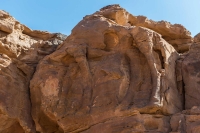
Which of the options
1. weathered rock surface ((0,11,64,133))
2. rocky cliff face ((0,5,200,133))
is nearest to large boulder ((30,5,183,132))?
rocky cliff face ((0,5,200,133))

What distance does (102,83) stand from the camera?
417 inches

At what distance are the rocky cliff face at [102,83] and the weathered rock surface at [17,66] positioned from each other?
0.03 m

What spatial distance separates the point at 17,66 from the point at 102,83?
2.67 meters

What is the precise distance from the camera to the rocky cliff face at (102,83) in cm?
975

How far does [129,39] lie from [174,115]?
2.39 meters

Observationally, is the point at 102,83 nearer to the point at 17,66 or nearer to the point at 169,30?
the point at 17,66

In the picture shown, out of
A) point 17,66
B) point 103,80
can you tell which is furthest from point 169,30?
point 17,66

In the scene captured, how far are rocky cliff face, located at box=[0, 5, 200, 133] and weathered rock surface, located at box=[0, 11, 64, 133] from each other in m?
0.03

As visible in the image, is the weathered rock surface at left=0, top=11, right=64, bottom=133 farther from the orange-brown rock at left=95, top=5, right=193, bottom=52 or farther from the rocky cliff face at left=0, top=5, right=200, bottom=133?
the orange-brown rock at left=95, top=5, right=193, bottom=52

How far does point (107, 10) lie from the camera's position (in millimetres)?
12711

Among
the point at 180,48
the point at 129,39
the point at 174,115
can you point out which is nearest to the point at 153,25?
the point at 180,48

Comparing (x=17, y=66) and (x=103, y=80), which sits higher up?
(x=17, y=66)

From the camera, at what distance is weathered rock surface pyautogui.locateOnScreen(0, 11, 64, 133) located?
11.0m

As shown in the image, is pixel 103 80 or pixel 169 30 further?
pixel 169 30
